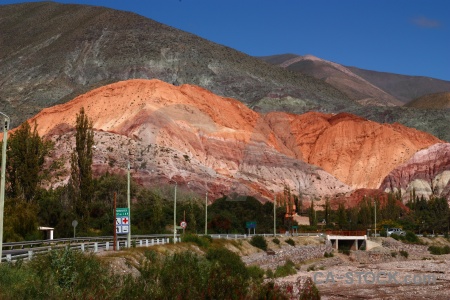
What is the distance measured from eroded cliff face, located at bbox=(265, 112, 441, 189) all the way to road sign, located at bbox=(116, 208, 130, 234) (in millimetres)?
132876

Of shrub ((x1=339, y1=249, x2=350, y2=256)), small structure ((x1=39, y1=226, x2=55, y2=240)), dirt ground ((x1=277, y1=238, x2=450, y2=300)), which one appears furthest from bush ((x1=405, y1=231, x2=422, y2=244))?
small structure ((x1=39, y1=226, x2=55, y2=240))

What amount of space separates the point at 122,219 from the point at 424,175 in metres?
135

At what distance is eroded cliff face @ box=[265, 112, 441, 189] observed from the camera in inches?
6826

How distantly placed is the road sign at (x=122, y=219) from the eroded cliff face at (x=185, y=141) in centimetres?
7392

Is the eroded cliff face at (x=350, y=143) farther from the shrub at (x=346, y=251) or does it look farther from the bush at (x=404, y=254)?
the shrub at (x=346, y=251)

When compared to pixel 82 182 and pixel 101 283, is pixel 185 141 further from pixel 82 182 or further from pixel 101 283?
pixel 101 283

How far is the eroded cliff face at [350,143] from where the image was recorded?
17338 cm

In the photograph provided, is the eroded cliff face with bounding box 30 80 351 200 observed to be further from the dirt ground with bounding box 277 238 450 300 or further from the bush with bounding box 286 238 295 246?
the bush with bounding box 286 238 295 246

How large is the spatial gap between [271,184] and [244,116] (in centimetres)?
3254

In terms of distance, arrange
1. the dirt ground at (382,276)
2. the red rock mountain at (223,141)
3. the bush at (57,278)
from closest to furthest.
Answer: the bush at (57,278) → the dirt ground at (382,276) → the red rock mountain at (223,141)

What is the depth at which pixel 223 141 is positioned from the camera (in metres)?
151

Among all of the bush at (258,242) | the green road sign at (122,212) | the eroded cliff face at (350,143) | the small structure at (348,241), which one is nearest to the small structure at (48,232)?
Result: the green road sign at (122,212)

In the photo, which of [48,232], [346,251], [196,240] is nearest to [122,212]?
[196,240]

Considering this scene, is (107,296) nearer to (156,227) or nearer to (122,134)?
(156,227)
